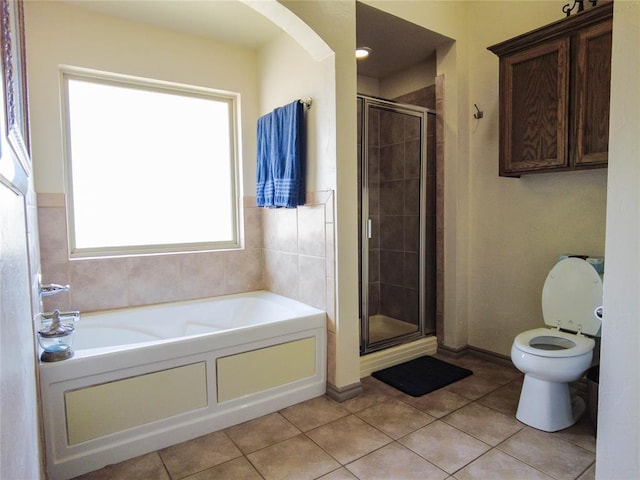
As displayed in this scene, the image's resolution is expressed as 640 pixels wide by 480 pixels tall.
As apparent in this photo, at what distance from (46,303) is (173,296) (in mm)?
798

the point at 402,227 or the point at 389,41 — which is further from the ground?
the point at 389,41

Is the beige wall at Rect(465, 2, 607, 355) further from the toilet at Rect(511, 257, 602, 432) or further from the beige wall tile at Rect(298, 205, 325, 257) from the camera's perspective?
the beige wall tile at Rect(298, 205, 325, 257)

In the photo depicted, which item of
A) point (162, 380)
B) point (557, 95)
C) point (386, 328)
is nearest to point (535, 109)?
point (557, 95)

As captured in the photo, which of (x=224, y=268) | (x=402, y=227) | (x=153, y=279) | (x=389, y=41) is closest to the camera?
(x=153, y=279)

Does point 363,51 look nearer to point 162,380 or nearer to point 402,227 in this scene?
point 402,227

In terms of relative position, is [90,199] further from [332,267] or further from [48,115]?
[332,267]

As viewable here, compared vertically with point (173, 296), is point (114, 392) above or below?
below

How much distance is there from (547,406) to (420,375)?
894 millimetres

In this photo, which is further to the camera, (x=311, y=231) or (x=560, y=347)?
(x=311, y=231)

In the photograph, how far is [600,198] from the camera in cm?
246

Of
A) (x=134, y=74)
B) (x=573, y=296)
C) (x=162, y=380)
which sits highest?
(x=134, y=74)

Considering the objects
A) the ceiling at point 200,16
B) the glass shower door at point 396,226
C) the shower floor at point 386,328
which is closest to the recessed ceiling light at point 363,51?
the glass shower door at point 396,226

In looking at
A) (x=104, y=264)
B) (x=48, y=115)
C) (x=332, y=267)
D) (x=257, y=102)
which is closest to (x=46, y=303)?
(x=104, y=264)

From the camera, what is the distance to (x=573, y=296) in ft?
7.85
